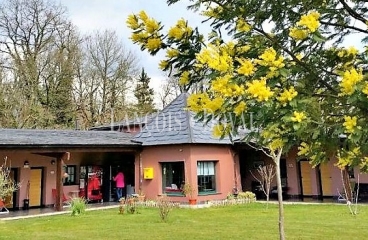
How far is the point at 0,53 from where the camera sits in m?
25.1

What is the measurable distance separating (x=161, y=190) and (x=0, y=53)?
15839 millimetres

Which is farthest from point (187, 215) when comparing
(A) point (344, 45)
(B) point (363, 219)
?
(A) point (344, 45)

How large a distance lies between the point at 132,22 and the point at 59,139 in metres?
13.7

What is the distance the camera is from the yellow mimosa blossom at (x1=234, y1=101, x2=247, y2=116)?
2.55 metres

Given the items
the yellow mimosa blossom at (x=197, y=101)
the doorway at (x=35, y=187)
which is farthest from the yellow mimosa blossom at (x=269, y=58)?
the doorway at (x=35, y=187)

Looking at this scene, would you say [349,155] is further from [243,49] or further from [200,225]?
[200,225]

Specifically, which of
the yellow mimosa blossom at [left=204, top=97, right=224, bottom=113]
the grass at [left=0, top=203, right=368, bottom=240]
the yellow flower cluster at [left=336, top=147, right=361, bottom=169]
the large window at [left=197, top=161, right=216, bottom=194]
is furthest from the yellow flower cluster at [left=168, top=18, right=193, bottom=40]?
the large window at [left=197, top=161, right=216, bottom=194]

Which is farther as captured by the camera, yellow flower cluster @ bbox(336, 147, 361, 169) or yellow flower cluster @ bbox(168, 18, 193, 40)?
yellow flower cluster @ bbox(168, 18, 193, 40)

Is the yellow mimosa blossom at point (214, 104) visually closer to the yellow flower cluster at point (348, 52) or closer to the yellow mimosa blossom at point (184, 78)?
the yellow mimosa blossom at point (184, 78)

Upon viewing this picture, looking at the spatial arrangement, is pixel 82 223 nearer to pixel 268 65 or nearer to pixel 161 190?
pixel 161 190

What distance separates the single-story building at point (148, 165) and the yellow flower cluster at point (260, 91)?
13.0 metres

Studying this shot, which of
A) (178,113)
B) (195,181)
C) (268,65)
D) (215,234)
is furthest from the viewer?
(178,113)

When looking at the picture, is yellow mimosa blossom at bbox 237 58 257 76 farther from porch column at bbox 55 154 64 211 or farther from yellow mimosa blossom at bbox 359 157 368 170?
porch column at bbox 55 154 64 211

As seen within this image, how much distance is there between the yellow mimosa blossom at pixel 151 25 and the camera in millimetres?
3122
